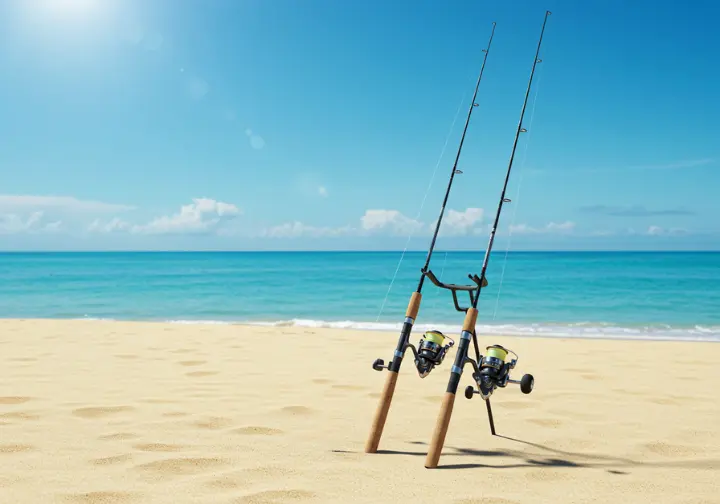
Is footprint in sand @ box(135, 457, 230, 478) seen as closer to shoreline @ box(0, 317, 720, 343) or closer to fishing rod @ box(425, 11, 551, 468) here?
fishing rod @ box(425, 11, 551, 468)

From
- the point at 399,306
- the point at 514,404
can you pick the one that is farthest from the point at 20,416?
the point at 399,306

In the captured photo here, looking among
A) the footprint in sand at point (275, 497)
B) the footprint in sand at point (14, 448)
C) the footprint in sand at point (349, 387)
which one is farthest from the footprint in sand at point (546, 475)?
the footprint in sand at point (14, 448)

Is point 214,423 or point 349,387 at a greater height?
point 349,387

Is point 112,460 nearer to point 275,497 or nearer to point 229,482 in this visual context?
point 229,482

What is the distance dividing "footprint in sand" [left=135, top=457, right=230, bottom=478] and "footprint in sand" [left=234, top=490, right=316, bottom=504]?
421 mm

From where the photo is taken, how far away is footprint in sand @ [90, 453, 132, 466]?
2834 millimetres

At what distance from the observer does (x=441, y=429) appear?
2748mm

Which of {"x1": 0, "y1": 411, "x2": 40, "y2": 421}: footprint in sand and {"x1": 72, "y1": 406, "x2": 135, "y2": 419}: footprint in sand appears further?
{"x1": 72, "y1": 406, "x2": 135, "y2": 419}: footprint in sand

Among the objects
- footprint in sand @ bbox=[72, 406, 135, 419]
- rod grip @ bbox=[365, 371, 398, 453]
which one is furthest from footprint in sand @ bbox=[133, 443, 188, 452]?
rod grip @ bbox=[365, 371, 398, 453]

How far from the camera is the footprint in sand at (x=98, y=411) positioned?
3.79 metres

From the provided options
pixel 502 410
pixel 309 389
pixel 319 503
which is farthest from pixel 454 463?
pixel 309 389

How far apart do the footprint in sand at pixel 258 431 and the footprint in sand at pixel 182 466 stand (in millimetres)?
538

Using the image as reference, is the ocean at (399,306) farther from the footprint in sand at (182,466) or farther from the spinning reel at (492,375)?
the footprint in sand at (182,466)

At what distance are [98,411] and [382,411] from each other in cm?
205
